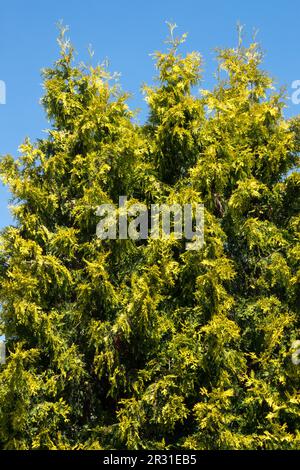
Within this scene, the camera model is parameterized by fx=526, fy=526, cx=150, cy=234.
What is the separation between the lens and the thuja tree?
10555mm

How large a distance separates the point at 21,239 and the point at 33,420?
147 inches

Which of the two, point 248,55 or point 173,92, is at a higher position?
point 248,55

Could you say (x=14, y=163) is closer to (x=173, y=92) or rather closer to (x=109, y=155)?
(x=109, y=155)

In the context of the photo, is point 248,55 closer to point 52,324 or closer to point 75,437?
point 52,324

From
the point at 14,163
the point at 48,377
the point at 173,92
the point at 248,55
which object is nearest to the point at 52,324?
the point at 48,377

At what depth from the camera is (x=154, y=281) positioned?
10.9 meters

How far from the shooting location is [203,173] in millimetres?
12414

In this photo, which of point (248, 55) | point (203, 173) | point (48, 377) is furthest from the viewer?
point (248, 55)

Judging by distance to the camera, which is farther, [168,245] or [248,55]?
[248,55]

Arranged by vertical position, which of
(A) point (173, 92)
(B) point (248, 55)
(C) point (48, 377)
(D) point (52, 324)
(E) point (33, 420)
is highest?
(B) point (248, 55)

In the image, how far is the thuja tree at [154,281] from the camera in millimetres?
10555

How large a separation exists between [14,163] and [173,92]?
443 cm
